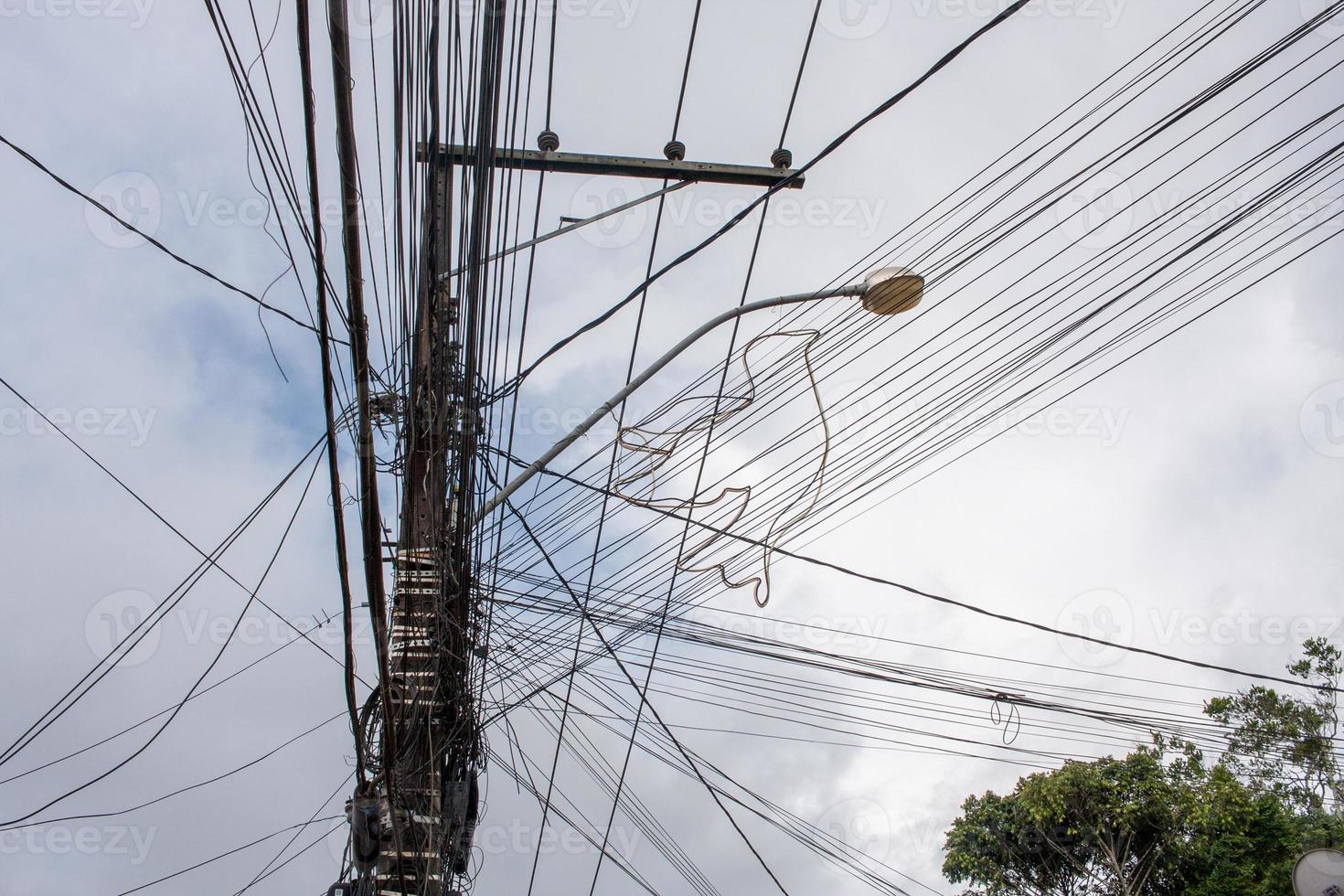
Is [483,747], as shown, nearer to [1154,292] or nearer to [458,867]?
[458,867]

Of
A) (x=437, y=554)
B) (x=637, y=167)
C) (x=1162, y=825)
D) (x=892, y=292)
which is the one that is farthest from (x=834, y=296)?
(x=1162, y=825)

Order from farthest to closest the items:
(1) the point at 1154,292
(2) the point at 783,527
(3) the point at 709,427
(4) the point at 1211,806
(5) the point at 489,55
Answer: (4) the point at 1211,806 → (2) the point at 783,527 → (3) the point at 709,427 → (1) the point at 1154,292 → (5) the point at 489,55

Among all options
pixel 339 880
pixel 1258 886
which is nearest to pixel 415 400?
pixel 339 880

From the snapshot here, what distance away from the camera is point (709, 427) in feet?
15.5

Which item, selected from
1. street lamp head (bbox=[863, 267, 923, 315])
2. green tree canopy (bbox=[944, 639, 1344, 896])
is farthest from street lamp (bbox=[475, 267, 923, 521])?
green tree canopy (bbox=[944, 639, 1344, 896])

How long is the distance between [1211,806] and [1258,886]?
4.35 ft

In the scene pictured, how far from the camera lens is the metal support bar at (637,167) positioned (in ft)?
14.1

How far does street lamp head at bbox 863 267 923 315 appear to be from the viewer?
12.1ft

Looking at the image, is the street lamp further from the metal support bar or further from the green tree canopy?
the green tree canopy

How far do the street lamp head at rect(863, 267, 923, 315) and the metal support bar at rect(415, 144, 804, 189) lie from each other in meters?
0.79

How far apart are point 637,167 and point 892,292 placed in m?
1.51

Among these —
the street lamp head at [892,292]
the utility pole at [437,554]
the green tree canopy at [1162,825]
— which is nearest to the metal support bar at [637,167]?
the utility pole at [437,554]

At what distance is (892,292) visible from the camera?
3701 mm

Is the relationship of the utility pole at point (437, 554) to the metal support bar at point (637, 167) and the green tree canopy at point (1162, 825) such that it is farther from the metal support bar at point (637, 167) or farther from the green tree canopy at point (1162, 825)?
the green tree canopy at point (1162, 825)
